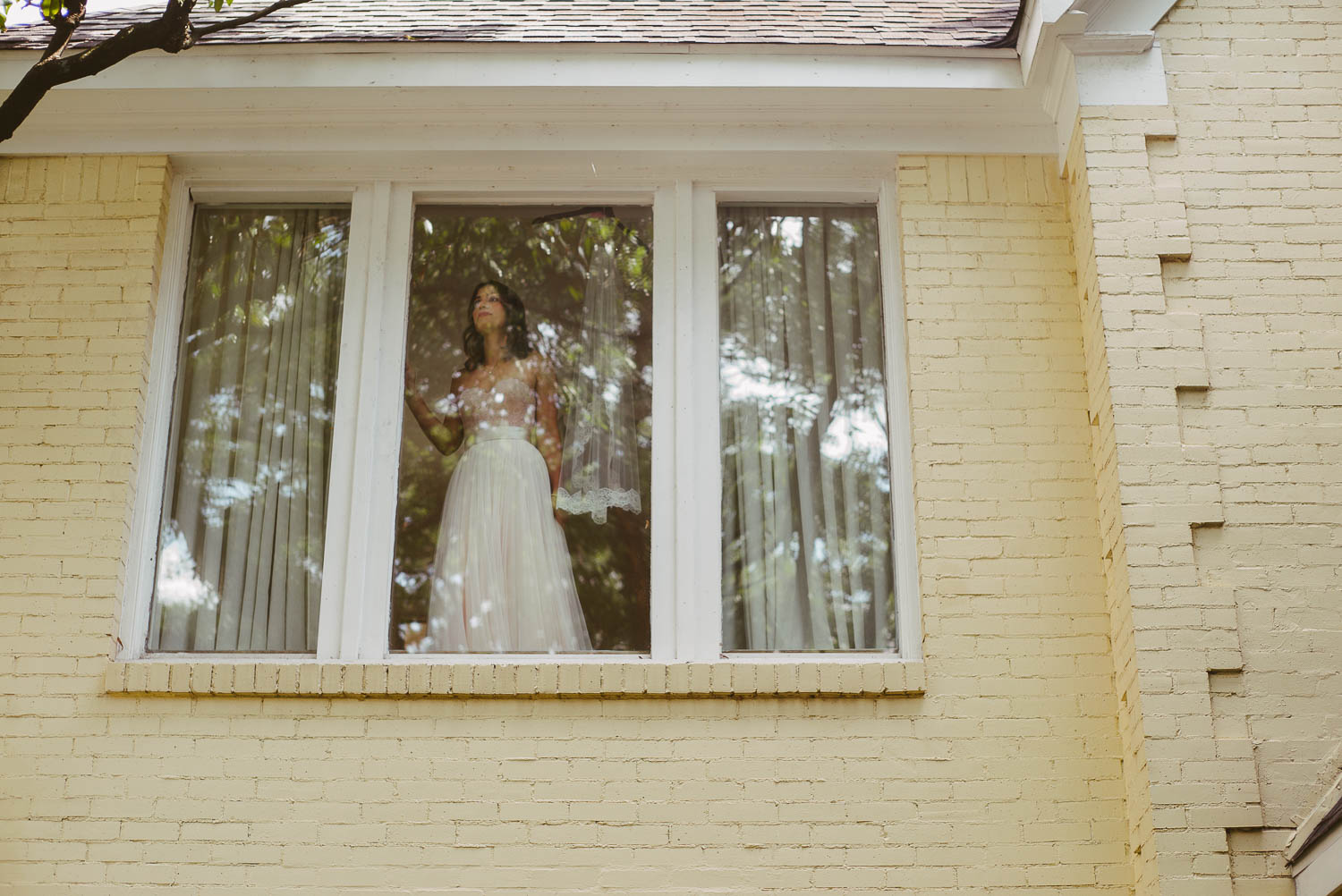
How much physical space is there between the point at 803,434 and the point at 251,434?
7.41ft

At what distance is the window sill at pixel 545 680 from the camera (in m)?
5.51

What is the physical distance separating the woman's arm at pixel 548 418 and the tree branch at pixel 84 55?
71.3 inches

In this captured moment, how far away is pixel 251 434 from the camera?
6.30 m

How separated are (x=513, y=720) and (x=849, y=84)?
2.85 m

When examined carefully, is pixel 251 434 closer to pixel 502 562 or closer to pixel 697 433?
pixel 502 562

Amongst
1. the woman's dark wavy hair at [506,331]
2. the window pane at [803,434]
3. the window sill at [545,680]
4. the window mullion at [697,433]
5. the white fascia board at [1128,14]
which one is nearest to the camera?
the window sill at [545,680]

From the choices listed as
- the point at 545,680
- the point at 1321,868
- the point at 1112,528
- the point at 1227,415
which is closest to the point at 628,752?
the point at 545,680

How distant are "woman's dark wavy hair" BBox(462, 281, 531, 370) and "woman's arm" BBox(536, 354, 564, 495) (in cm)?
10

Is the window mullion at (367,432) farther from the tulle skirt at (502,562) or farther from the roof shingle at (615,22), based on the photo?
the roof shingle at (615,22)

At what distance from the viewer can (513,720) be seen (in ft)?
18.1

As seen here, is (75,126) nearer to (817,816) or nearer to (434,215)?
(434,215)

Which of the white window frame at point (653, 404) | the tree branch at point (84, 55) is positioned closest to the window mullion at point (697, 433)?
the white window frame at point (653, 404)

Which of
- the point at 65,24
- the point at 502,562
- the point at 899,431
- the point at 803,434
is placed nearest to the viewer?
the point at 65,24

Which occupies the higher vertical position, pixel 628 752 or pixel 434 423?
pixel 434 423
